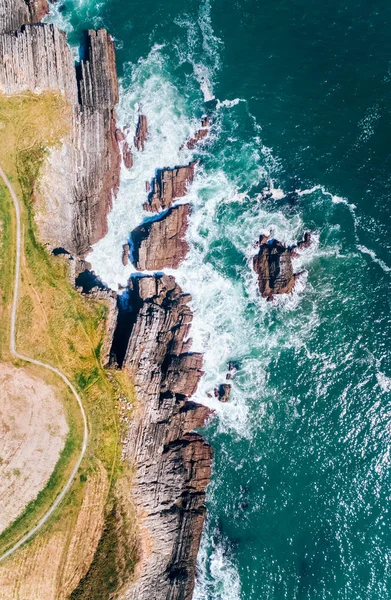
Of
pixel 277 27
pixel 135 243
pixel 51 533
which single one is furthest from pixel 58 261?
pixel 277 27

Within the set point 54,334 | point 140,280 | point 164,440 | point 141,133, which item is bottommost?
point 164,440

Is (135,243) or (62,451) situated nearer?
(62,451)

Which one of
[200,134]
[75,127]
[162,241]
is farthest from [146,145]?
[162,241]

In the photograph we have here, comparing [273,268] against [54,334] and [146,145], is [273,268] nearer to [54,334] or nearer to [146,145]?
[146,145]

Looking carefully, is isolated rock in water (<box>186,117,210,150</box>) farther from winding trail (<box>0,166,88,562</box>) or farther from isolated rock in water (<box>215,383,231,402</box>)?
isolated rock in water (<box>215,383,231,402</box>)

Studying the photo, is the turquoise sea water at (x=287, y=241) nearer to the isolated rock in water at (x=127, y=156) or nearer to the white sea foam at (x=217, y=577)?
the white sea foam at (x=217, y=577)

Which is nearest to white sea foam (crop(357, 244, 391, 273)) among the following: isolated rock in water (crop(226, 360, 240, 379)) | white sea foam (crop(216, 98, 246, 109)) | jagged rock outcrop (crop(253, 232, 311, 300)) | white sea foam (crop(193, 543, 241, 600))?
jagged rock outcrop (crop(253, 232, 311, 300))

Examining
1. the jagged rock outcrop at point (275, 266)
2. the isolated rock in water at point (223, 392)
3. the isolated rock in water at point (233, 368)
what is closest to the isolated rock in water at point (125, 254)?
the jagged rock outcrop at point (275, 266)

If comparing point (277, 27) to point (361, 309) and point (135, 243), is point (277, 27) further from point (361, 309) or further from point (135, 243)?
point (361, 309)
